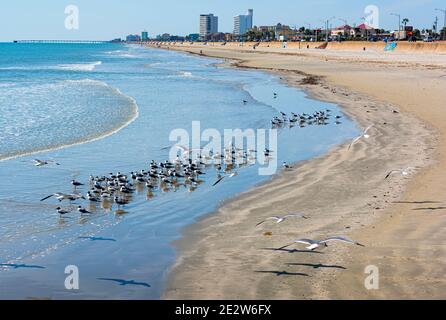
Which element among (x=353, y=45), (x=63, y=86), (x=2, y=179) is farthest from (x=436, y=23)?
(x=2, y=179)

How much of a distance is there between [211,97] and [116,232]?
2446 cm

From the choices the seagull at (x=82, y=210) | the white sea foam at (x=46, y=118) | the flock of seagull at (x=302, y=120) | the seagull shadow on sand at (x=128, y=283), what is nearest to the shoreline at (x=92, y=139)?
the white sea foam at (x=46, y=118)

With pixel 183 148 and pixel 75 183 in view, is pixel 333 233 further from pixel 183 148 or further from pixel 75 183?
pixel 183 148

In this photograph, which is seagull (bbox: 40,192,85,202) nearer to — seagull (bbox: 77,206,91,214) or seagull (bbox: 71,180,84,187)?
seagull (bbox: 77,206,91,214)

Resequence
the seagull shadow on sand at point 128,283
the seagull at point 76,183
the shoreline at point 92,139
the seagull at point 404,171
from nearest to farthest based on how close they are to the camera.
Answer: the seagull shadow on sand at point 128,283
the seagull at point 76,183
the seagull at point 404,171
the shoreline at point 92,139

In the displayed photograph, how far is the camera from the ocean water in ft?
26.6

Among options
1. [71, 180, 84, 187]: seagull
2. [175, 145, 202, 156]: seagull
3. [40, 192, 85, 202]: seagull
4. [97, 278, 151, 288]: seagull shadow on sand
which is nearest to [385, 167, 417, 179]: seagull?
[175, 145, 202, 156]: seagull

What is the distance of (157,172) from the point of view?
13.9 meters

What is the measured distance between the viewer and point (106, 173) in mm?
14312

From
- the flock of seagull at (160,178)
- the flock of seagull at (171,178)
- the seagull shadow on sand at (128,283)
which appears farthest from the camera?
the flock of seagull at (160,178)

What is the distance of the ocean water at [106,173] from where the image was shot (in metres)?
8.11

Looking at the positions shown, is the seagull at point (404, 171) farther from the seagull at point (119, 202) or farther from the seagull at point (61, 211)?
the seagull at point (61, 211)

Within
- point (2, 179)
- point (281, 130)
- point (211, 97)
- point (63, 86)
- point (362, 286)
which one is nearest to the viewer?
point (362, 286)
